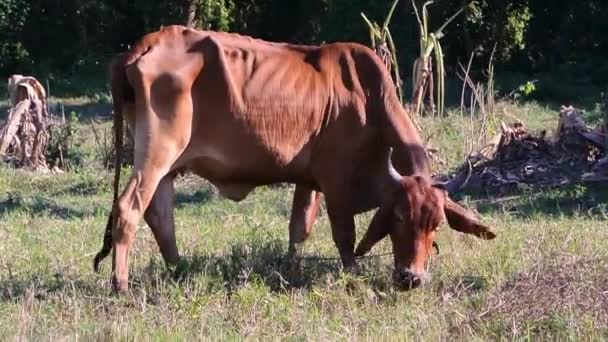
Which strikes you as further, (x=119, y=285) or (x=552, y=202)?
(x=552, y=202)

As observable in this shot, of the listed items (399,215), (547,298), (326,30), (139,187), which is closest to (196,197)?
(139,187)

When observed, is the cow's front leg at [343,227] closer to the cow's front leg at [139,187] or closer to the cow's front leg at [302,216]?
the cow's front leg at [302,216]

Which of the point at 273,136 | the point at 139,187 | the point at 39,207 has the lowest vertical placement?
the point at 39,207

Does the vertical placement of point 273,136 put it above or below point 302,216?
above

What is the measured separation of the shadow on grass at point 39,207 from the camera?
11.3 m

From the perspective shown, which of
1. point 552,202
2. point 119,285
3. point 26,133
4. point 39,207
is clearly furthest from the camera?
point 26,133

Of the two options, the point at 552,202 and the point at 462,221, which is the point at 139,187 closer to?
the point at 462,221

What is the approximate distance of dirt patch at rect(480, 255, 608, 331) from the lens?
21.3 feet

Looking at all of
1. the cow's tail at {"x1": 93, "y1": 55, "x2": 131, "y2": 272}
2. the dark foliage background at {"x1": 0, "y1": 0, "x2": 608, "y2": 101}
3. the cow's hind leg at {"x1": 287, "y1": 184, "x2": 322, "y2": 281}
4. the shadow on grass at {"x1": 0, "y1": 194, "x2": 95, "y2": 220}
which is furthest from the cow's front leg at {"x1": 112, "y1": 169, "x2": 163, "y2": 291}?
the dark foliage background at {"x1": 0, "y1": 0, "x2": 608, "y2": 101}

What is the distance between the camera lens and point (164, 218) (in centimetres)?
820

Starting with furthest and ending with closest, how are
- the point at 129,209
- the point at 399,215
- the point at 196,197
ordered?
the point at 196,197 < the point at 399,215 < the point at 129,209

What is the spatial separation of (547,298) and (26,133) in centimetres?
905

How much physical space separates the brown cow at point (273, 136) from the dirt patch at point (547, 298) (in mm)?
831

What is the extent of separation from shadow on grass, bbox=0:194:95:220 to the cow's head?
3.90 m
